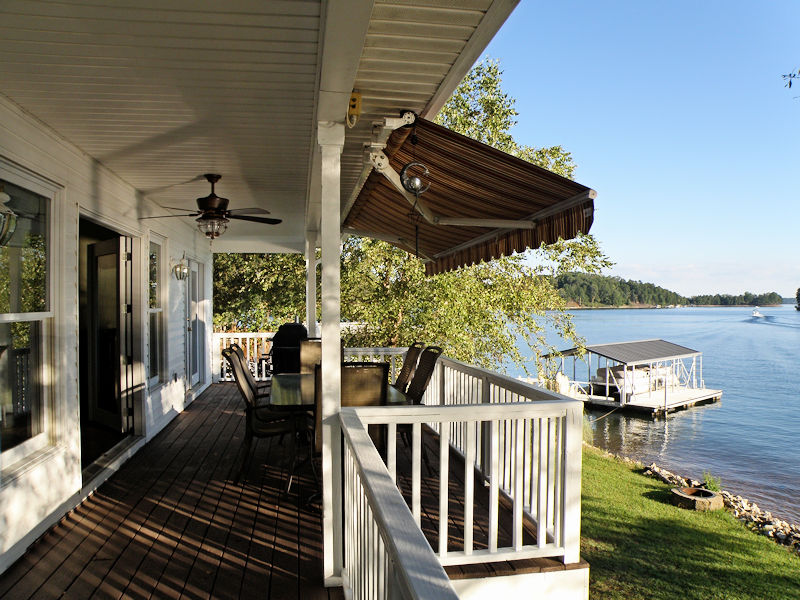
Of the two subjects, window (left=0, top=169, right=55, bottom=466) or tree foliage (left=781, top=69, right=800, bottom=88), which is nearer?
window (left=0, top=169, right=55, bottom=466)

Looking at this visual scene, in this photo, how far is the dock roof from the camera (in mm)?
24511

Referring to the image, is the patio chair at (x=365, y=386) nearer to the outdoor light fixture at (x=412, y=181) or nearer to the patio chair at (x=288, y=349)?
the outdoor light fixture at (x=412, y=181)

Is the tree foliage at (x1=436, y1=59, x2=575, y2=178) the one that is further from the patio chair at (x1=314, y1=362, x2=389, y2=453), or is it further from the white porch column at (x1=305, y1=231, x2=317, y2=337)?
the patio chair at (x1=314, y1=362, x2=389, y2=453)

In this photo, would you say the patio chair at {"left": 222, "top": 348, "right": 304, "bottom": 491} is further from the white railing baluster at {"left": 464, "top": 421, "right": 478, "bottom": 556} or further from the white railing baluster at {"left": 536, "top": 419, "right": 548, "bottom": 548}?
the white railing baluster at {"left": 536, "top": 419, "right": 548, "bottom": 548}

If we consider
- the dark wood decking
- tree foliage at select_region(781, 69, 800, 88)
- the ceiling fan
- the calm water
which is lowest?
the calm water

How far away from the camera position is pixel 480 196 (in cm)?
382

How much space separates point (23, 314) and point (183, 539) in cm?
166

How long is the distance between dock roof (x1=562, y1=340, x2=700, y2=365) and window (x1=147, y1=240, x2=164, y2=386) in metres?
19.9

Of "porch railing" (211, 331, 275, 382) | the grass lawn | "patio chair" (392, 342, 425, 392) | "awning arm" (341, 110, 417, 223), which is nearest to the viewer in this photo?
"awning arm" (341, 110, 417, 223)

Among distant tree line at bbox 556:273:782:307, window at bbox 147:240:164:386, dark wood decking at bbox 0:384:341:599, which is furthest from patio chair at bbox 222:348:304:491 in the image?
distant tree line at bbox 556:273:782:307

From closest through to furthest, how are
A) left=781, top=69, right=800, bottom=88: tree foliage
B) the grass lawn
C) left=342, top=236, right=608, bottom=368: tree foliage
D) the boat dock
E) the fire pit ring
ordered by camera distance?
left=781, top=69, right=800, bottom=88: tree foliage < the grass lawn < the fire pit ring < left=342, top=236, right=608, bottom=368: tree foliage < the boat dock

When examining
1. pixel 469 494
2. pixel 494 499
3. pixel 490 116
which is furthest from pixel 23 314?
pixel 490 116

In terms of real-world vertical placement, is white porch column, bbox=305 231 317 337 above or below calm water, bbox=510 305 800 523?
above

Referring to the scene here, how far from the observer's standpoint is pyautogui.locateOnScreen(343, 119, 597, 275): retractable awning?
3127 mm
